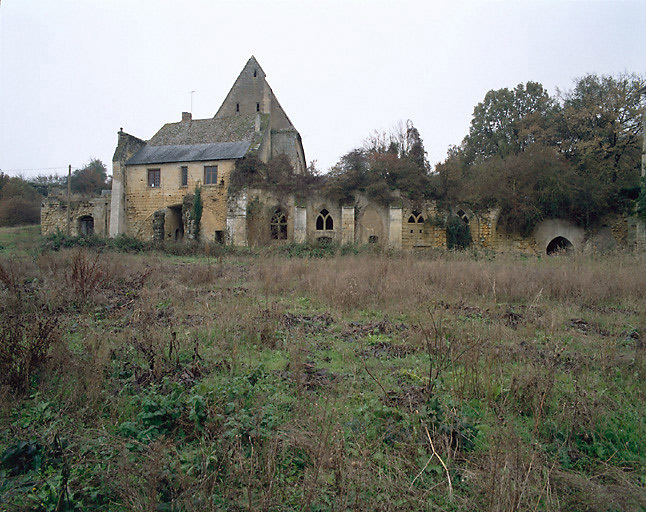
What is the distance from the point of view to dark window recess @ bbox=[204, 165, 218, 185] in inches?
1097

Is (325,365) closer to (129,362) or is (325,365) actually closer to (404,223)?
(129,362)

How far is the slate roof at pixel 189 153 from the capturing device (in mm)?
27938

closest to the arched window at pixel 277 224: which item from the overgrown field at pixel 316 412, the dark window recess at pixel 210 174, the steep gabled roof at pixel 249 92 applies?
the dark window recess at pixel 210 174

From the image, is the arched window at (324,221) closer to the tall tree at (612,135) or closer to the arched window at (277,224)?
the arched window at (277,224)

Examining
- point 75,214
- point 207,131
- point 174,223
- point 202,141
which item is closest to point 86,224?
point 75,214

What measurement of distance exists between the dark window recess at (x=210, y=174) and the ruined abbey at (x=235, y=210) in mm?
74

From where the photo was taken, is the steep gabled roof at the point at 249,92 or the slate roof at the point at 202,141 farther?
the steep gabled roof at the point at 249,92

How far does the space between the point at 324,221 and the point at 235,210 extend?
19.9 feet

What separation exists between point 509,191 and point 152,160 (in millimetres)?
25465

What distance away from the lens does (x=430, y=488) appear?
2.24 metres

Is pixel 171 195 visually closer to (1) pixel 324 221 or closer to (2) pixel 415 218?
(1) pixel 324 221

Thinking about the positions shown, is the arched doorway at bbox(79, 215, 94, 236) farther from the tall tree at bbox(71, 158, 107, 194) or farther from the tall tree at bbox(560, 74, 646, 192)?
the tall tree at bbox(560, 74, 646, 192)

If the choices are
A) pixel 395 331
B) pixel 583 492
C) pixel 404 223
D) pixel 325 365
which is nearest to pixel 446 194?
pixel 404 223

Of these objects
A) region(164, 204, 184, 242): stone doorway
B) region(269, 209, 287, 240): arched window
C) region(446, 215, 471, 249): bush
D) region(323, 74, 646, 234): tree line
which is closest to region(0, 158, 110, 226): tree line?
region(164, 204, 184, 242): stone doorway
